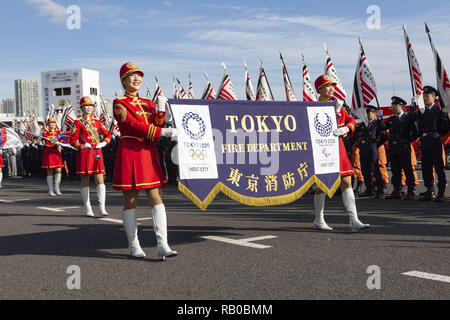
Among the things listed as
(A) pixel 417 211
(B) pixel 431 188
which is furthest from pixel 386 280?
(B) pixel 431 188

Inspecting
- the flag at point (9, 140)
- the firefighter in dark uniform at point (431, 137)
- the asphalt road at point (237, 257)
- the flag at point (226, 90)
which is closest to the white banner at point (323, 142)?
the asphalt road at point (237, 257)

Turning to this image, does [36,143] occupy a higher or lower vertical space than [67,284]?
higher

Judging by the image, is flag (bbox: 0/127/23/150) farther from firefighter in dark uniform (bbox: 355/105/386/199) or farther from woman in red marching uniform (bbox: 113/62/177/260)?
woman in red marching uniform (bbox: 113/62/177/260)

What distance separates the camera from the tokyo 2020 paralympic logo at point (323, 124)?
6.46 m

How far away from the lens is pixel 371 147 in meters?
10.8

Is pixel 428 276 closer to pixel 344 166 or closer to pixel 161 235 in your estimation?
pixel 344 166

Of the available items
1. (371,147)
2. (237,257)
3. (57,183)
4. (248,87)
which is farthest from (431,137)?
(57,183)

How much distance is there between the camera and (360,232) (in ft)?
20.6

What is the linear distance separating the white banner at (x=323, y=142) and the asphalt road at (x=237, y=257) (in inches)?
35.1

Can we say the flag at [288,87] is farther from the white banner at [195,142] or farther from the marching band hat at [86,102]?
the white banner at [195,142]

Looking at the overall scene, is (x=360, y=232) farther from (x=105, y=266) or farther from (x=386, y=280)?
(x=105, y=266)

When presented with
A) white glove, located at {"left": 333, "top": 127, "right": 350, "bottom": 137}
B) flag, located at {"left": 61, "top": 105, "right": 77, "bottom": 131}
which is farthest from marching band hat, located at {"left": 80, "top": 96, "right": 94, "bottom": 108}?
flag, located at {"left": 61, "top": 105, "right": 77, "bottom": 131}

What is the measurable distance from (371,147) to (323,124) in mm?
4745
